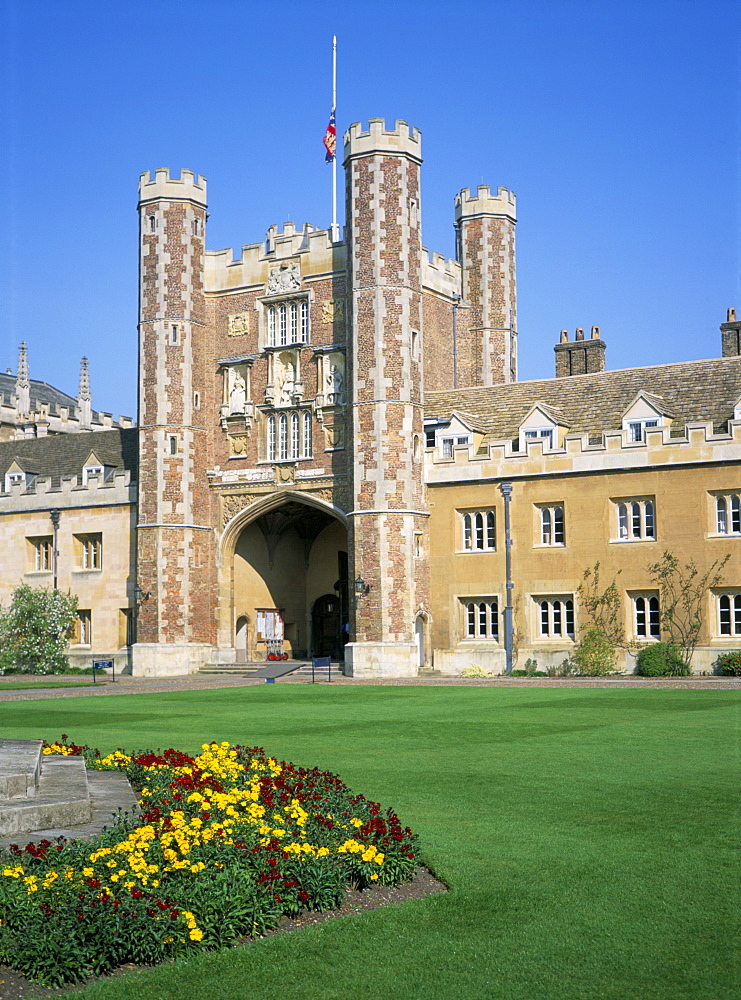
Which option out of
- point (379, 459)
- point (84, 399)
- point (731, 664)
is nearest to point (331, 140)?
point (379, 459)

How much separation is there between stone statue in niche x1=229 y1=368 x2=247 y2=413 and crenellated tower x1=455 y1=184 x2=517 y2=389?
8.16 metres

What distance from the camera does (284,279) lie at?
39719 millimetres

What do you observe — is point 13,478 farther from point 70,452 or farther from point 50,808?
point 50,808

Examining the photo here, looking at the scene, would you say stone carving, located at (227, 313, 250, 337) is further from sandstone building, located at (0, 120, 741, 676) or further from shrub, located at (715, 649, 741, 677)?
shrub, located at (715, 649, 741, 677)

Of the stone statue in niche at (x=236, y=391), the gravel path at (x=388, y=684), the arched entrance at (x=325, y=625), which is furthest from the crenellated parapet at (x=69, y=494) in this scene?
the gravel path at (x=388, y=684)

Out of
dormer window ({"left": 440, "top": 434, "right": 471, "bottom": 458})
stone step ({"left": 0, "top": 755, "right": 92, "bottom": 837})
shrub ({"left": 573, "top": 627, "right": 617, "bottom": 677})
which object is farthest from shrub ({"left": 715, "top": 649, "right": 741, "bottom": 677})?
stone step ({"left": 0, "top": 755, "right": 92, "bottom": 837})

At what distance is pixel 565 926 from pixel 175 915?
209 cm

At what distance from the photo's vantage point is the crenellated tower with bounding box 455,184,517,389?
43.0 meters

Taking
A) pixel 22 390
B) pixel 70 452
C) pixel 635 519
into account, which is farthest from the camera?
pixel 22 390

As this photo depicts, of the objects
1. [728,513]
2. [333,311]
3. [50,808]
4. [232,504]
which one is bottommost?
[50,808]

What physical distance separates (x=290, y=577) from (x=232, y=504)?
556 cm

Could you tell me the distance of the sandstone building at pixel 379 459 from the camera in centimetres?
3372

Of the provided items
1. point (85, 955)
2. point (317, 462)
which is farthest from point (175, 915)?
point (317, 462)

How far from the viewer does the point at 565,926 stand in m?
6.34
